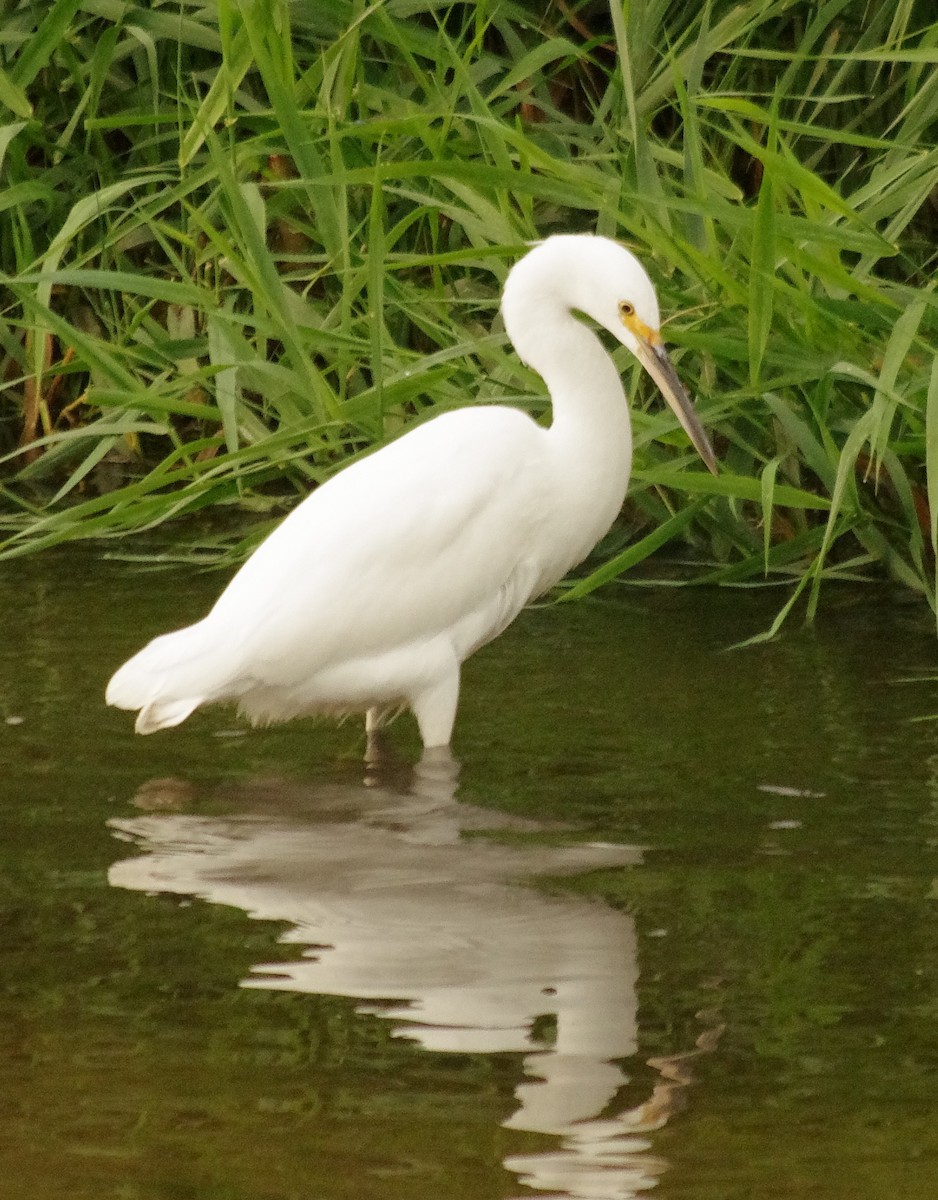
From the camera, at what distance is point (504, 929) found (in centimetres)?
307

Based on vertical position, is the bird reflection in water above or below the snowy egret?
below

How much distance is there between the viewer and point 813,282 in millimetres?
4738

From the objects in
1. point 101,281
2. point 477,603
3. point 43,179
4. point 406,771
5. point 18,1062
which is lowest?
point 18,1062

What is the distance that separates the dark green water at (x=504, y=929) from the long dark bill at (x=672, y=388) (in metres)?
0.47

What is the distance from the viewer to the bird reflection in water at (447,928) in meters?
2.44

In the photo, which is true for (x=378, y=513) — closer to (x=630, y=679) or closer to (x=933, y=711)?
(x=630, y=679)

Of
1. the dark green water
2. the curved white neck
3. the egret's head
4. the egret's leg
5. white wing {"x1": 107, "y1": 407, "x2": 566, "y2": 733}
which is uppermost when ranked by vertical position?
the egret's head

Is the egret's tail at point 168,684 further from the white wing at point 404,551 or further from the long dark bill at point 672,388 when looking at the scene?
the long dark bill at point 672,388

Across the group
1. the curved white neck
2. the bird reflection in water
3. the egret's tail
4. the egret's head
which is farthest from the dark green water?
the egret's head

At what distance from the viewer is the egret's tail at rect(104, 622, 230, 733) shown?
3738mm

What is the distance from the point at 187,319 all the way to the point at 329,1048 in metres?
3.33

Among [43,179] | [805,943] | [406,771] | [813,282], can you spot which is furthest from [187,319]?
[805,943]

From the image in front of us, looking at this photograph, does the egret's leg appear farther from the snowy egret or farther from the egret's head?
the egret's head

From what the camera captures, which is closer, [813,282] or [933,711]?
[933,711]
